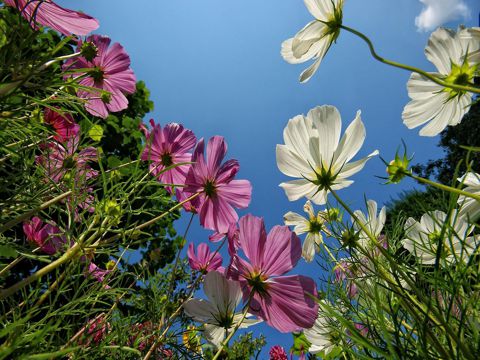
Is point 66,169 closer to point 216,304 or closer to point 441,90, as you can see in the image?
point 216,304

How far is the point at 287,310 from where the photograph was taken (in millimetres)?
633

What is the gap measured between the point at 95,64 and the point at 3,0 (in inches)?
17.5

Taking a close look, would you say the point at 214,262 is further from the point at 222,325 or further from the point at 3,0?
the point at 3,0

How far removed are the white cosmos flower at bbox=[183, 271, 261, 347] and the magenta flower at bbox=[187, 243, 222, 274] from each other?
32cm


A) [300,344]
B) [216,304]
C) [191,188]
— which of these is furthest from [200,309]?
[300,344]

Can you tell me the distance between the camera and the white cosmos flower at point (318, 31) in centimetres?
56

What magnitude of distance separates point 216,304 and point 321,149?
33 centimetres

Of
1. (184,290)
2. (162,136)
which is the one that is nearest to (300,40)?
(162,136)

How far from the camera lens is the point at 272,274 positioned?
25.6 inches

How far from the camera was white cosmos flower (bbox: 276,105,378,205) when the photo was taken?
58cm

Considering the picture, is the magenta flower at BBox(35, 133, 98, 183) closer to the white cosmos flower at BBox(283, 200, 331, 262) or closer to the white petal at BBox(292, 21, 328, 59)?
the white petal at BBox(292, 21, 328, 59)

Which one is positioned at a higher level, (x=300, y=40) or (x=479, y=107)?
(x=479, y=107)

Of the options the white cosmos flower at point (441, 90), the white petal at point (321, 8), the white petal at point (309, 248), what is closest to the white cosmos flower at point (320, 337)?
the white petal at point (309, 248)

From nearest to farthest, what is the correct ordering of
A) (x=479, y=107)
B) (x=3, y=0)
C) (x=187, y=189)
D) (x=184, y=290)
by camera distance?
(x=3, y=0) < (x=187, y=189) < (x=184, y=290) < (x=479, y=107)
